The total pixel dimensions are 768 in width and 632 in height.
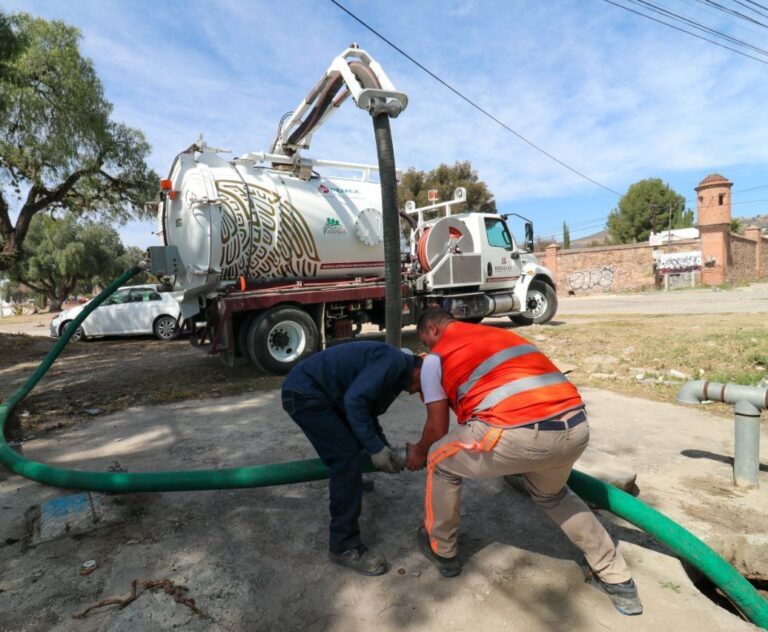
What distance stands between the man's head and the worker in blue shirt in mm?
147

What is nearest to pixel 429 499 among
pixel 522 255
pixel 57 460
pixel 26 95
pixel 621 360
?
pixel 57 460

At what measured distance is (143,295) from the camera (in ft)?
Answer: 41.2

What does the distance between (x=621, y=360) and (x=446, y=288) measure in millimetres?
3564

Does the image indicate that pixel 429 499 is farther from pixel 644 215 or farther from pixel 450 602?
pixel 644 215

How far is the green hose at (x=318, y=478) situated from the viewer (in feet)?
7.21

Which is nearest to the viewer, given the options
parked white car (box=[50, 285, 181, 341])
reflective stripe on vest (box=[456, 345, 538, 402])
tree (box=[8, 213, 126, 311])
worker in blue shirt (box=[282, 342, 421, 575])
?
reflective stripe on vest (box=[456, 345, 538, 402])

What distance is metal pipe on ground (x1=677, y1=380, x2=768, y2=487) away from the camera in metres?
3.25

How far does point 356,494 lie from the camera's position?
2.54 meters

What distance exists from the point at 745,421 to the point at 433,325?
236 centimetres

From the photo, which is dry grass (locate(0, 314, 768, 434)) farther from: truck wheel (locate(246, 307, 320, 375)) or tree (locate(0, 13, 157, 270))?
tree (locate(0, 13, 157, 270))

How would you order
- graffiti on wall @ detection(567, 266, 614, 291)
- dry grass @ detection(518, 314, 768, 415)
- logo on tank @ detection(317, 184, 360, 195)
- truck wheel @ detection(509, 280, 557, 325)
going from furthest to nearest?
graffiti on wall @ detection(567, 266, 614, 291) → truck wheel @ detection(509, 280, 557, 325) → logo on tank @ detection(317, 184, 360, 195) → dry grass @ detection(518, 314, 768, 415)

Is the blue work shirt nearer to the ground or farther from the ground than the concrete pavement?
farther from the ground

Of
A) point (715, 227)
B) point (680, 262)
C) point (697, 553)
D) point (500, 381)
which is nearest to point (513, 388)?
point (500, 381)

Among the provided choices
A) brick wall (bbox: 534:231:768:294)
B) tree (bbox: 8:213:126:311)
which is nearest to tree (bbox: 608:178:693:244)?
brick wall (bbox: 534:231:768:294)
